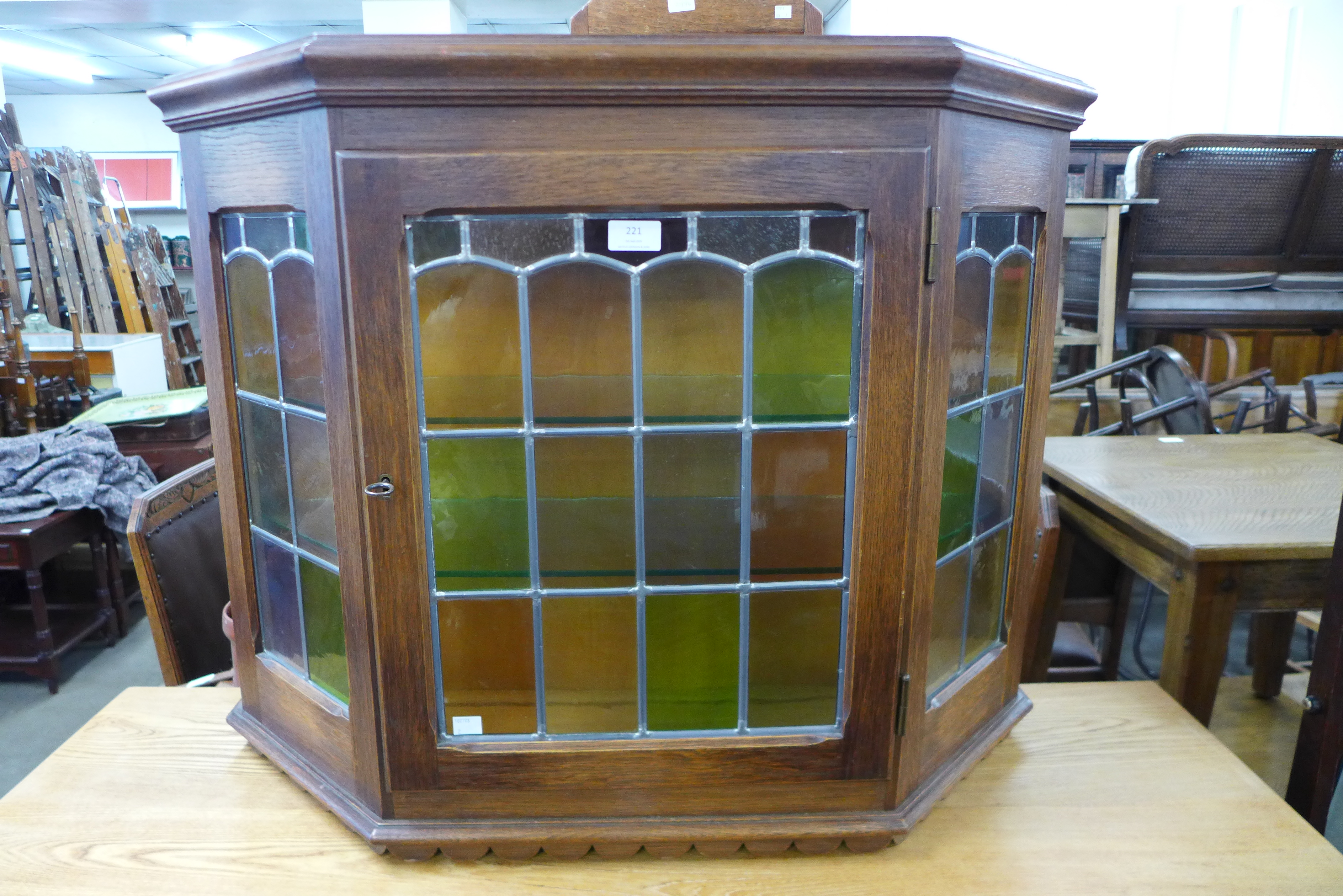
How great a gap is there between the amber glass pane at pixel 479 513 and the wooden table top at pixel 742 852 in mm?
311

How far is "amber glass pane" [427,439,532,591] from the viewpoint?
0.81 metres

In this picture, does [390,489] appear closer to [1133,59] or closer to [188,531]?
[188,531]

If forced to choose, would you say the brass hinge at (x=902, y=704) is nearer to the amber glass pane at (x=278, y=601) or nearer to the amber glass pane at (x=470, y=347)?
the amber glass pane at (x=470, y=347)

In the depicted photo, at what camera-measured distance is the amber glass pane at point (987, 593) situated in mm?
980

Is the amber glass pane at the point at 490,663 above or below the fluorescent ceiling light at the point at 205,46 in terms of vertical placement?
below

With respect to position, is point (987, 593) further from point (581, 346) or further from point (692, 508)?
point (581, 346)

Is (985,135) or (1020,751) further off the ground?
(985,135)

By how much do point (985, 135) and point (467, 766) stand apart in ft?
2.54

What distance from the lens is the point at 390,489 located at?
791 millimetres

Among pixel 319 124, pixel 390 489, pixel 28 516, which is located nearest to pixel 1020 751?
pixel 390 489

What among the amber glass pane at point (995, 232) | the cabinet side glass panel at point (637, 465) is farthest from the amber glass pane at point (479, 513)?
the amber glass pane at point (995, 232)

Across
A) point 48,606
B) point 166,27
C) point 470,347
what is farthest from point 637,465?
point 166,27

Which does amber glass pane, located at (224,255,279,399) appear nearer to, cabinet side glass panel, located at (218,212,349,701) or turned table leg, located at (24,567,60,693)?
cabinet side glass panel, located at (218,212,349,701)

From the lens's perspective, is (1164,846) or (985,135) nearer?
(985,135)
